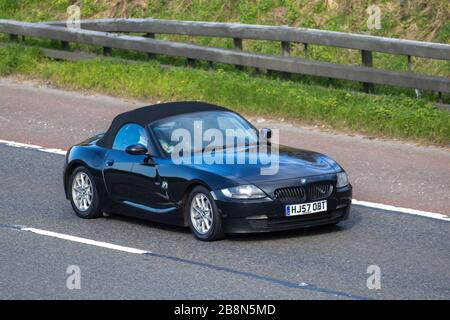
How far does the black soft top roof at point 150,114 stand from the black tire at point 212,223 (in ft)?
4.79

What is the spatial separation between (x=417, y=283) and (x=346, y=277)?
711 millimetres

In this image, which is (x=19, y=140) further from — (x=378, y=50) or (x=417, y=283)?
(x=417, y=283)

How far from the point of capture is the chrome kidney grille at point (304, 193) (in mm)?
14391

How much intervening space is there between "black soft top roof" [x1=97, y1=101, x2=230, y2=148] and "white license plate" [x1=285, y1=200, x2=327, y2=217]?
7.43ft

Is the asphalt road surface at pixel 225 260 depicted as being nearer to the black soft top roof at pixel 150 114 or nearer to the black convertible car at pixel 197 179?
the black convertible car at pixel 197 179

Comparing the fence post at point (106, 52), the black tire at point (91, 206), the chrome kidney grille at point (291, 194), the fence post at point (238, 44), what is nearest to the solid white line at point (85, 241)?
the black tire at point (91, 206)

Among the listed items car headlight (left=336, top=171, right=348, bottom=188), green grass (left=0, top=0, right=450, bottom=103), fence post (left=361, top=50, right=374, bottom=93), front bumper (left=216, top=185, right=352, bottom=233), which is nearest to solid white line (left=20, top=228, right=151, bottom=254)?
front bumper (left=216, top=185, right=352, bottom=233)

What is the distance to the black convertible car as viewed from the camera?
14352 millimetres

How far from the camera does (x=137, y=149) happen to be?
50.6ft

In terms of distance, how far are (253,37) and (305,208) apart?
9027 mm

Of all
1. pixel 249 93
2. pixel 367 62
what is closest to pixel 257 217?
pixel 367 62

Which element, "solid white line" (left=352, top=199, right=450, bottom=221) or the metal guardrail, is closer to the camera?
"solid white line" (left=352, top=199, right=450, bottom=221)

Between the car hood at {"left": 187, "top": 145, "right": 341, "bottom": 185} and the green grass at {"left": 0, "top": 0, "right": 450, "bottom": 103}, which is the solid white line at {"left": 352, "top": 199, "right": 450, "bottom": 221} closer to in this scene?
the car hood at {"left": 187, "top": 145, "right": 341, "bottom": 185}
